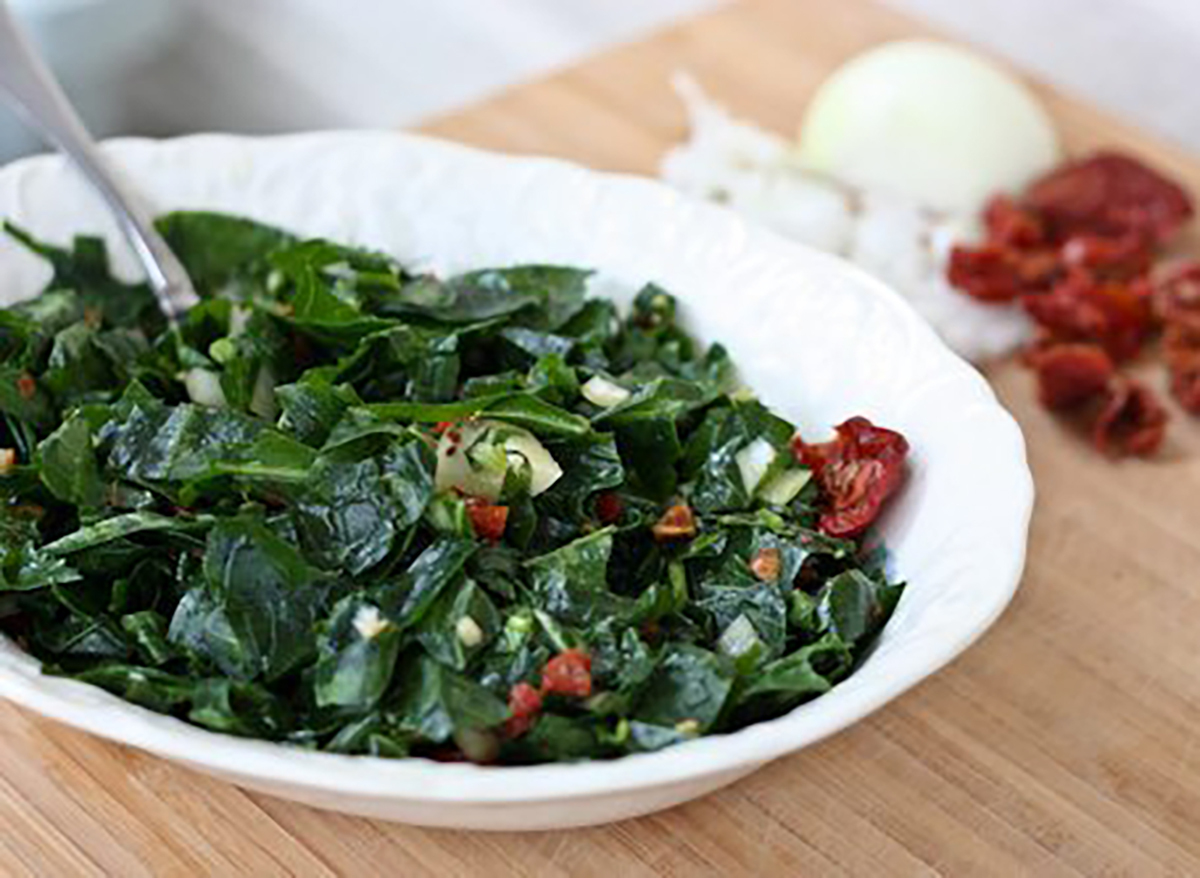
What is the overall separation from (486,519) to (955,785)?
2.45ft

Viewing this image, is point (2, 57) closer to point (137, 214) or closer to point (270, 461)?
point (137, 214)

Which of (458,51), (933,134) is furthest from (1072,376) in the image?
(458,51)

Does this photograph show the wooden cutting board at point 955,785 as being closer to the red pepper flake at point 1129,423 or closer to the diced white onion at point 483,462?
the red pepper flake at point 1129,423

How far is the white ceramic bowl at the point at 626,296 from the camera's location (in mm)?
1780

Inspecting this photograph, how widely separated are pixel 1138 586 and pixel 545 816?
A: 46.2 inches

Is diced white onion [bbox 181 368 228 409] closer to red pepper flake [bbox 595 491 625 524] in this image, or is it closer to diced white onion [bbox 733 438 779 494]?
red pepper flake [bbox 595 491 625 524]

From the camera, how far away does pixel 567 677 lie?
1.90 meters

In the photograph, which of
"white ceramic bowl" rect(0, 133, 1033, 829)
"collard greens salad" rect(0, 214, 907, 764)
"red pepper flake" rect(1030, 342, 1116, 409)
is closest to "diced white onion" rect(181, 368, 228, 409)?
"collard greens salad" rect(0, 214, 907, 764)

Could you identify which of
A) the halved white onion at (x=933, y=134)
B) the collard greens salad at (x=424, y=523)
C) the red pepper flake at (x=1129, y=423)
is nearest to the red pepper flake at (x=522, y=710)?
the collard greens salad at (x=424, y=523)

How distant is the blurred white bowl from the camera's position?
4965 millimetres

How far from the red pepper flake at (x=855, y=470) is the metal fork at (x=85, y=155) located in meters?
1.02

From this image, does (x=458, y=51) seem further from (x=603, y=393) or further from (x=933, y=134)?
(x=603, y=393)

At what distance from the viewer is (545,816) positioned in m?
1.95

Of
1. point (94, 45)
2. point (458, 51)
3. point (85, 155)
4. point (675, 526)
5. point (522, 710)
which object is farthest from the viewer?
point (458, 51)
